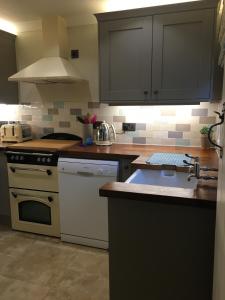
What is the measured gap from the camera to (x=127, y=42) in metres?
2.37

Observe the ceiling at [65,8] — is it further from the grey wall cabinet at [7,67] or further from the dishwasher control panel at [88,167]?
the dishwasher control panel at [88,167]

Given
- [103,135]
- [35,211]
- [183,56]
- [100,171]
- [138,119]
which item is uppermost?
[183,56]

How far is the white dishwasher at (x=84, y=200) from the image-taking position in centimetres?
234

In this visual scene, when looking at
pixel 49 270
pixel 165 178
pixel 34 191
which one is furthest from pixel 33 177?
pixel 165 178

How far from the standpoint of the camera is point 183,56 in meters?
Answer: 2.22

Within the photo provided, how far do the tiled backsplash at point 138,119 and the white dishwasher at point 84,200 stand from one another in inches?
27.0

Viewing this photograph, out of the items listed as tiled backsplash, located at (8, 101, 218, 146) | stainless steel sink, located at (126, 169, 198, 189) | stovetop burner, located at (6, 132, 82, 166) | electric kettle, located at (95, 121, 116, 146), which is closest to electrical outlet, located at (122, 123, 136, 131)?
tiled backsplash, located at (8, 101, 218, 146)

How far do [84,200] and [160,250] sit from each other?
4.30 feet

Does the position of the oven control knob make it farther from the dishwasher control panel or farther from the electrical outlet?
the electrical outlet

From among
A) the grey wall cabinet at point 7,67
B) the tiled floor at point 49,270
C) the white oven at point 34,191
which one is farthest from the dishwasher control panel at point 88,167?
the grey wall cabinet at point 7,67

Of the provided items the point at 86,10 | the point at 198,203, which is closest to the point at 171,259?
the point at 198,203

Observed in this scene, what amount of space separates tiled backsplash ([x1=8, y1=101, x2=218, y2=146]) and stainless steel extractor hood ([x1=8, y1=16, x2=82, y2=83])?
0.44 m

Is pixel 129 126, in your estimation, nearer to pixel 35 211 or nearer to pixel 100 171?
pixel 100 171

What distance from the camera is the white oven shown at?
8.26 feet
